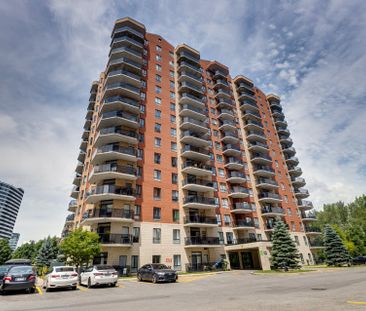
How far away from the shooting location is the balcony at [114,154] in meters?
31.0

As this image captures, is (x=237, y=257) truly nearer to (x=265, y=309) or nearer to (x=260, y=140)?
(x=260, y=140)

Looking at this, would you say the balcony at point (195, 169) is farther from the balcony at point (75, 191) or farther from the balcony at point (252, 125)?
the balcony at point (75, 191)

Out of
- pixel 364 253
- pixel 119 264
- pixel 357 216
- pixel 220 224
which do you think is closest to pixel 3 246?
pixel 119 264

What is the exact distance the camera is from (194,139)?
128 feet

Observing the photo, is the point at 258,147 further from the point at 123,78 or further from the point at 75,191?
the point at 75,191

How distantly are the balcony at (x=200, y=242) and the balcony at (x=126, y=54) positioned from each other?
30.2 meters

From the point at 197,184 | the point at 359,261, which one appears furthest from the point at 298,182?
the point at 197,184

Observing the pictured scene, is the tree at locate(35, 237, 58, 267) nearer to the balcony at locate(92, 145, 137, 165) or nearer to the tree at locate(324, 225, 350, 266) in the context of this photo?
the balcony at locate(92, 145, 137, 165)

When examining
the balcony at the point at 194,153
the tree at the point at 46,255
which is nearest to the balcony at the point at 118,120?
the balcony at the point at 194,153

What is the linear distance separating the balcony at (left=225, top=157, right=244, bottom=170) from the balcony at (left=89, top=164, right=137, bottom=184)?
18.9m

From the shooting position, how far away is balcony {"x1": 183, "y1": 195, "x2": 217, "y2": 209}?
3409cm

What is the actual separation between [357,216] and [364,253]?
31.0 meters

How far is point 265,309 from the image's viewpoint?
7930 millimetres

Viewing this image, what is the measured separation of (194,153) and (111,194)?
14.7 metres
